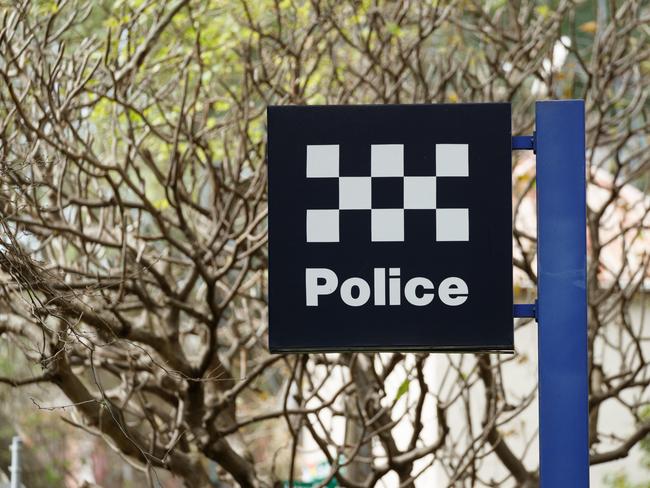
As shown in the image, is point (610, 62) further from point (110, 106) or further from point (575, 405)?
point (575, 405)

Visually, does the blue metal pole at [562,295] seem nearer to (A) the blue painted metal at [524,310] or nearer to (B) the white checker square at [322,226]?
(A) the blue painted metal at [524,310]

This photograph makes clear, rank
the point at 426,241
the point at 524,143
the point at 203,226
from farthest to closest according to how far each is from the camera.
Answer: the point at 203,226, the point at 524,143, the point at 426,241

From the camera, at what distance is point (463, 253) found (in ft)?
13.2

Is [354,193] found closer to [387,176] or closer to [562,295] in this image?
[387,176]

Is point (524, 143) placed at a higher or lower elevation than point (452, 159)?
higher

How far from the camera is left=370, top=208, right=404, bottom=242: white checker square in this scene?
13.3ft

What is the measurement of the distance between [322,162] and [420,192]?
38 centimetres

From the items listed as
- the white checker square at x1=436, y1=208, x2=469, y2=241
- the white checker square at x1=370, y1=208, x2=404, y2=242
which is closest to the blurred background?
the white checker square at x1=370, y1=208, x2=404, y2=242

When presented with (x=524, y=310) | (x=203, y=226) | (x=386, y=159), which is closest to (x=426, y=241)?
(x=386, y=159)

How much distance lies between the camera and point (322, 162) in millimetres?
4109

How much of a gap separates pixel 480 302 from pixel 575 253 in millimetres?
408

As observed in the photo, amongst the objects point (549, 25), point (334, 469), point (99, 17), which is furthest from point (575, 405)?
point (99, 17)

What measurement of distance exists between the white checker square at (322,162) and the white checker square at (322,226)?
0.14 meters

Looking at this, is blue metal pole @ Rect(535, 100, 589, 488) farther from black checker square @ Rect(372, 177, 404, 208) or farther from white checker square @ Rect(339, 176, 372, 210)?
white checker square @ Rect(339, 176, 372, 210)
